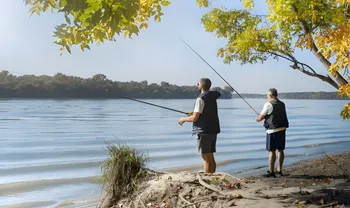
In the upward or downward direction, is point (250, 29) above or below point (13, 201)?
above

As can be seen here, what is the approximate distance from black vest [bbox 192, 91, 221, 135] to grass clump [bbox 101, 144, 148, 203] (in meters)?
1.23

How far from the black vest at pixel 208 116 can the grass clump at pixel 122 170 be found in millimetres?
1225

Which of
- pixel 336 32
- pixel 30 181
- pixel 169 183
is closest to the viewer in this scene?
pixel 169 183

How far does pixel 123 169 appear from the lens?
22.7 feet

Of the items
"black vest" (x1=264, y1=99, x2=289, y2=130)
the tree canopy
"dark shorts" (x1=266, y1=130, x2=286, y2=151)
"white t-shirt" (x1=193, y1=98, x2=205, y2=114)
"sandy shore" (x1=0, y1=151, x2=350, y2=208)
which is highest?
the tree canopy

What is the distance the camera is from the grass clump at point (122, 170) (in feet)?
22.6

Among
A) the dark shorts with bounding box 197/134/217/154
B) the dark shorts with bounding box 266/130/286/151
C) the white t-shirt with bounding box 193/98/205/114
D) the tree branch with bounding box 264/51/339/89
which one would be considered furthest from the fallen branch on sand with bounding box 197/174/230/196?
the tree branch with bounding box 264/51/339/89

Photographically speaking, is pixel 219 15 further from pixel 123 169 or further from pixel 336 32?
pixel 123 169

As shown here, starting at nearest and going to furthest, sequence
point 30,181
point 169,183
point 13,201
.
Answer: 1. point 169,183
2. point 13,201
3. point 30,181

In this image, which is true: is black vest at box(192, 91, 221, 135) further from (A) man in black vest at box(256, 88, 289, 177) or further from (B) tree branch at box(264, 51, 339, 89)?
(B) tree branch at box(264, 51, 339, 89)

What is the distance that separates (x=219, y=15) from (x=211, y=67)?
5185 millimetres

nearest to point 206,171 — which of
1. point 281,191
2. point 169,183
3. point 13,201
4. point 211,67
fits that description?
point 169,183

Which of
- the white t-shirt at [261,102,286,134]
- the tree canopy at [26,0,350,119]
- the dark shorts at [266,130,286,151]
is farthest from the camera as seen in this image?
the dark shorts at [266,130,286,151]

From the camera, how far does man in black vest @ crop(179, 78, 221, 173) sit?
22.4 feet
